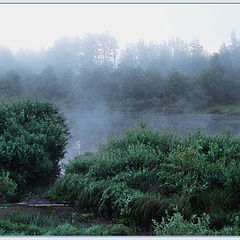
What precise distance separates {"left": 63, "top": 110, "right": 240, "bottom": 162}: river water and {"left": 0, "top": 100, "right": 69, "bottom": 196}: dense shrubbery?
1510mm

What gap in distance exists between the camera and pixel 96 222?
5.05 m

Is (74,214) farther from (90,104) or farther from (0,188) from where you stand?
(90,104)

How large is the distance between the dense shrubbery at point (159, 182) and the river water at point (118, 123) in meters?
2.75

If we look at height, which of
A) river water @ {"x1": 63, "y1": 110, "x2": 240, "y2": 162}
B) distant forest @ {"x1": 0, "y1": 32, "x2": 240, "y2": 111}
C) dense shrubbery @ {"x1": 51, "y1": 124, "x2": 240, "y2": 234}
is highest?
distant forest @ {"x1": 0, "y1": 32, "x2": 240, "y2": 111}

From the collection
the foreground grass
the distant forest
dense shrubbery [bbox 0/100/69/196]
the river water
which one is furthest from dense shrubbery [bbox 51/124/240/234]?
the distant forest

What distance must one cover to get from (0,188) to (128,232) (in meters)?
2.71

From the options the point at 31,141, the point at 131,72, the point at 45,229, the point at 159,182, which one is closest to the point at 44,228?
the point at 45,229

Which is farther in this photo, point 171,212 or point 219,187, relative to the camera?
point 219,187

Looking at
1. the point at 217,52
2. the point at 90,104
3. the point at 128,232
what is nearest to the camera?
the point at 128,232

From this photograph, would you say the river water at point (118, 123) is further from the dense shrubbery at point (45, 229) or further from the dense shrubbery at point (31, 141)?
the dense shrubbery at point (45, 229)

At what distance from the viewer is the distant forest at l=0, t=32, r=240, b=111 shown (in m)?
10.3

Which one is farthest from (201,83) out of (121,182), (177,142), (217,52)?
(121,182)

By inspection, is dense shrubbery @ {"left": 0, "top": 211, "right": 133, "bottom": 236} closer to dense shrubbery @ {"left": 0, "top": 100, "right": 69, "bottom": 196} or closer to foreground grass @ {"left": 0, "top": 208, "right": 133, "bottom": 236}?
foreground grass @ {"left": 0, "top": 208, "right": 133, "bottom": 236}

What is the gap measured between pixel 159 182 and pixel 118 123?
10430 millimetres
